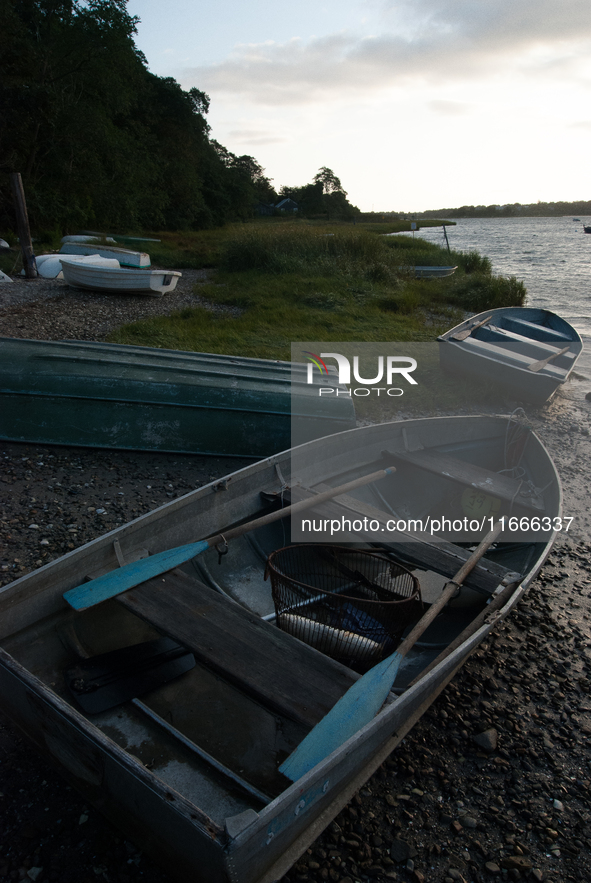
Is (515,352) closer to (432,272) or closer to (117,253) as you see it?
(432,272)

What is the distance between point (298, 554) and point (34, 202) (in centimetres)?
2558

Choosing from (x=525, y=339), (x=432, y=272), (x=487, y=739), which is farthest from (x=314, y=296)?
(x=487, y=739)

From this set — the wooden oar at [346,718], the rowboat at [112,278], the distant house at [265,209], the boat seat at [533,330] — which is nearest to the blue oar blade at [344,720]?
the wooden oar at [346,718]

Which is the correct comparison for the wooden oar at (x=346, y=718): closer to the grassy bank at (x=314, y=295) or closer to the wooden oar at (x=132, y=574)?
the wooden oar at (x=132, y=574)

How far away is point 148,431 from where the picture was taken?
6254 mm

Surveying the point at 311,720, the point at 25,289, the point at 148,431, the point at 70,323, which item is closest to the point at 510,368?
the point at 148,431

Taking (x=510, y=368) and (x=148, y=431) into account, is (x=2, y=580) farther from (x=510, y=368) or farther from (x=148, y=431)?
(x=510, y=368)

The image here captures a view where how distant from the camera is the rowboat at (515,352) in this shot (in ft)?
29.8

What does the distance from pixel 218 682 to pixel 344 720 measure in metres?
0.85

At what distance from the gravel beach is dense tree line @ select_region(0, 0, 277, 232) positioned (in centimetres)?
2137

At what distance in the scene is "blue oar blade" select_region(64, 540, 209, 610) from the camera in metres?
2.98

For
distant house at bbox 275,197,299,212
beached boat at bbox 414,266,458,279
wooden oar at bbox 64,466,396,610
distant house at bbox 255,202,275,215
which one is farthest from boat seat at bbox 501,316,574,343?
distant house at bbox 275,197,299,212

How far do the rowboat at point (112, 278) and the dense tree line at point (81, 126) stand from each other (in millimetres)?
9335

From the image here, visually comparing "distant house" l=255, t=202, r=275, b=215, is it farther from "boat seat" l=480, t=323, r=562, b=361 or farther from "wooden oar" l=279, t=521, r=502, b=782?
"wooden oar" l=279, t=521, r=502, b=782
